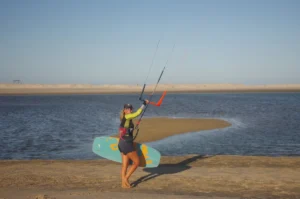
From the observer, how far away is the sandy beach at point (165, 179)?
8.04 m

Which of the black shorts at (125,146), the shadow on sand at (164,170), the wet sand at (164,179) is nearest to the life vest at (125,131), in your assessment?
the black shorts at (125,146)

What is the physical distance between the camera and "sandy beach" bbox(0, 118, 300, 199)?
8039mm

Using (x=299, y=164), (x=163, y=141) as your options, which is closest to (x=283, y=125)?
(x=163, y=141)

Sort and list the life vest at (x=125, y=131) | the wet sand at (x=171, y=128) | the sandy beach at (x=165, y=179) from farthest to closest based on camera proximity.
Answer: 1. the wet sand at (x=171, y=128)
2. the life vest at (x=125, y=131)
3. the sandy beach at (x=165, y=179)

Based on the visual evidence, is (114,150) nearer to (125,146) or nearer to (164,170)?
(164,170)

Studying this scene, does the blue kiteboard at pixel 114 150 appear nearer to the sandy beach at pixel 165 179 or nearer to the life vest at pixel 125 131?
the sandy beach at pixel 165 179

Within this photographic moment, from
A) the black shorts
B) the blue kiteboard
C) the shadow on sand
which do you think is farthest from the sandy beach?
the black shorts

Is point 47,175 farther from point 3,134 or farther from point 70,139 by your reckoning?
point 3,134

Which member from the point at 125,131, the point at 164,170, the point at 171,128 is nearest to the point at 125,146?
the point at 125,131

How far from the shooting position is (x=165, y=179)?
9.50m

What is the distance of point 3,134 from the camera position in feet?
67.9

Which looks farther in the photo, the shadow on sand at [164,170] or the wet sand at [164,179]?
the shadow on sand at [164,170]

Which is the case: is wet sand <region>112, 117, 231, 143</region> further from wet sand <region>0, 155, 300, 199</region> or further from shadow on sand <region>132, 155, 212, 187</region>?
wet sand <region>0, 155, 300, 199</region>

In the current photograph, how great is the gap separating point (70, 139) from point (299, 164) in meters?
12.3
